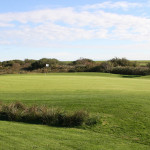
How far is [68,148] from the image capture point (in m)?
7.12

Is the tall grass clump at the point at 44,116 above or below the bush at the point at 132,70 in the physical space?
below

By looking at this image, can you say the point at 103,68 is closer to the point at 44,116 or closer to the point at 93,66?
the point at 93,66

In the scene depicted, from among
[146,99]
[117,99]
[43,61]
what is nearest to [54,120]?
[117,99]

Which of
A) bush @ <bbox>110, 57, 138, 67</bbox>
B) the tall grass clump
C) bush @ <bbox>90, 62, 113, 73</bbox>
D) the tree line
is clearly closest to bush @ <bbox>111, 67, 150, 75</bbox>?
the tree line

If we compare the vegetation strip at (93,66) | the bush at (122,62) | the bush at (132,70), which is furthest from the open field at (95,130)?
the bush at (122,62)

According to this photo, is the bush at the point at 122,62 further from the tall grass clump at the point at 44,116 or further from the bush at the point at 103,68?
the tall grass clump at the point at 44,116

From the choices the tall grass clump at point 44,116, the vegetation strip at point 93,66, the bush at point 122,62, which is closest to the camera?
the tall grass clump at point 44,116

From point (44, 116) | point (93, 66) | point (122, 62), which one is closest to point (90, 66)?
point (93, 66)

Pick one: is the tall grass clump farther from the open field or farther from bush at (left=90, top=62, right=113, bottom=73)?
bush at (left=90, top=62, right=113, bottom=73)

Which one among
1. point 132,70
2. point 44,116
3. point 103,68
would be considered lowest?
point 44,116

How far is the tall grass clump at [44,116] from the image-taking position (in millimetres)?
10406

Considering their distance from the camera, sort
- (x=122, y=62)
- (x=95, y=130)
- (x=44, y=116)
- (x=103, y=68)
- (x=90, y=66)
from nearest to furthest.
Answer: (x=95, y=130) → (x=44, y=116) → (x=103, y=68) → (x=90, y=66) → (x=122, y=62)

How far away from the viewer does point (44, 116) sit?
35.5ft

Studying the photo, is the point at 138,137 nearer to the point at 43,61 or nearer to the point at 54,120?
the point at 54,120
